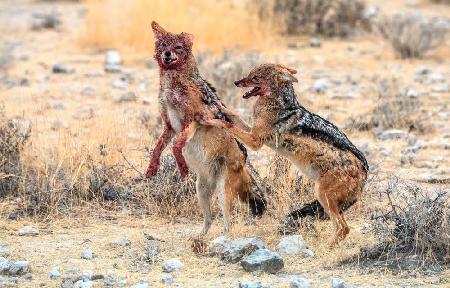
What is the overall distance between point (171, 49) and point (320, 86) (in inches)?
254

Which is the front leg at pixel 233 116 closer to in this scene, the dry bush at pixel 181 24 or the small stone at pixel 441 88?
the small stone at pixel 441 88

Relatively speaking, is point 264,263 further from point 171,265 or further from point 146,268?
point 146,268

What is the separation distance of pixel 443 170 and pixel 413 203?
9.47ft

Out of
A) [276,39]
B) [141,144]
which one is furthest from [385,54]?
[141,144]

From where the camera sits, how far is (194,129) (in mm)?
7480

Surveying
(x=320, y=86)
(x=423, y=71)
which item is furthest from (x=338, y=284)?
(x=423, y=71)

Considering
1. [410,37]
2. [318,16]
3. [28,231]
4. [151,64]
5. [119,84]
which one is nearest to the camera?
[28,231]

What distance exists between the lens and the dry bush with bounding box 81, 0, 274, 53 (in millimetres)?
16625

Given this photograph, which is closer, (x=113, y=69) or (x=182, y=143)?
(x=182, y=143)

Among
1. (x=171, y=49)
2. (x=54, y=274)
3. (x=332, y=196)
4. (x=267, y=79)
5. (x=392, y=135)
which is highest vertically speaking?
(x=171, y=49)

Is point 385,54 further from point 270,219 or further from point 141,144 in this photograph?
point 270,219

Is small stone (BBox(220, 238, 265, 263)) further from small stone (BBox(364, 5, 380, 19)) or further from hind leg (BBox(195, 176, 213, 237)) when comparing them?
small stone (BBox(364, 5, 380, 19))

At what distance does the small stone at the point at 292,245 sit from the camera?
736 cm

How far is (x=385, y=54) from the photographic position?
53.6ft
